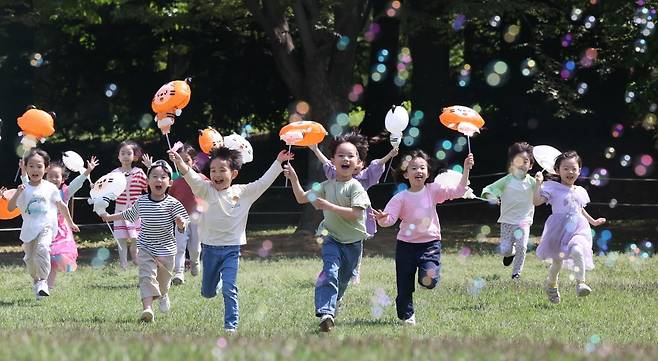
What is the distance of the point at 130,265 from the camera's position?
16.8 metres

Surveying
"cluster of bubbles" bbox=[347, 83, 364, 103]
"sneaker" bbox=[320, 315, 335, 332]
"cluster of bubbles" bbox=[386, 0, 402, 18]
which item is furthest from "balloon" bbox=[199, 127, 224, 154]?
"cluster of bubbles" bbox=[347, 83, 364, 103]

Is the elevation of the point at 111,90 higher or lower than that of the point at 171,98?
lower

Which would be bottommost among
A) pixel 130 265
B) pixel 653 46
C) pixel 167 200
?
pixel 130 265

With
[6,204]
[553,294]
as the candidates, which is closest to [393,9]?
[6,204]

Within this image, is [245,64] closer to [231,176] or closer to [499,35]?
[499,35]

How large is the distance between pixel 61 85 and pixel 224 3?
23.6 ft

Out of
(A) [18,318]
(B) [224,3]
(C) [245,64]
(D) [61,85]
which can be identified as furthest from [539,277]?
(D) [61,85]

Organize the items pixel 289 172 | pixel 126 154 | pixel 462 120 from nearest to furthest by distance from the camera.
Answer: pixel 289 172, pixel 462 120, pixel 126 154

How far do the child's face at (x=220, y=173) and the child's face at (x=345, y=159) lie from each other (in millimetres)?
951

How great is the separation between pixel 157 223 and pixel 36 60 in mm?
17805

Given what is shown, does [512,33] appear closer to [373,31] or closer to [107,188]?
[373,31]

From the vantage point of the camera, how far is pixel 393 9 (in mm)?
23438

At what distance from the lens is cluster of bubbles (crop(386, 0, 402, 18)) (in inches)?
896

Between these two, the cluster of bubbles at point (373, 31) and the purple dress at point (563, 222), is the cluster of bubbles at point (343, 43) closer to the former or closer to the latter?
the cluster of bubbles at point (373, 31)
